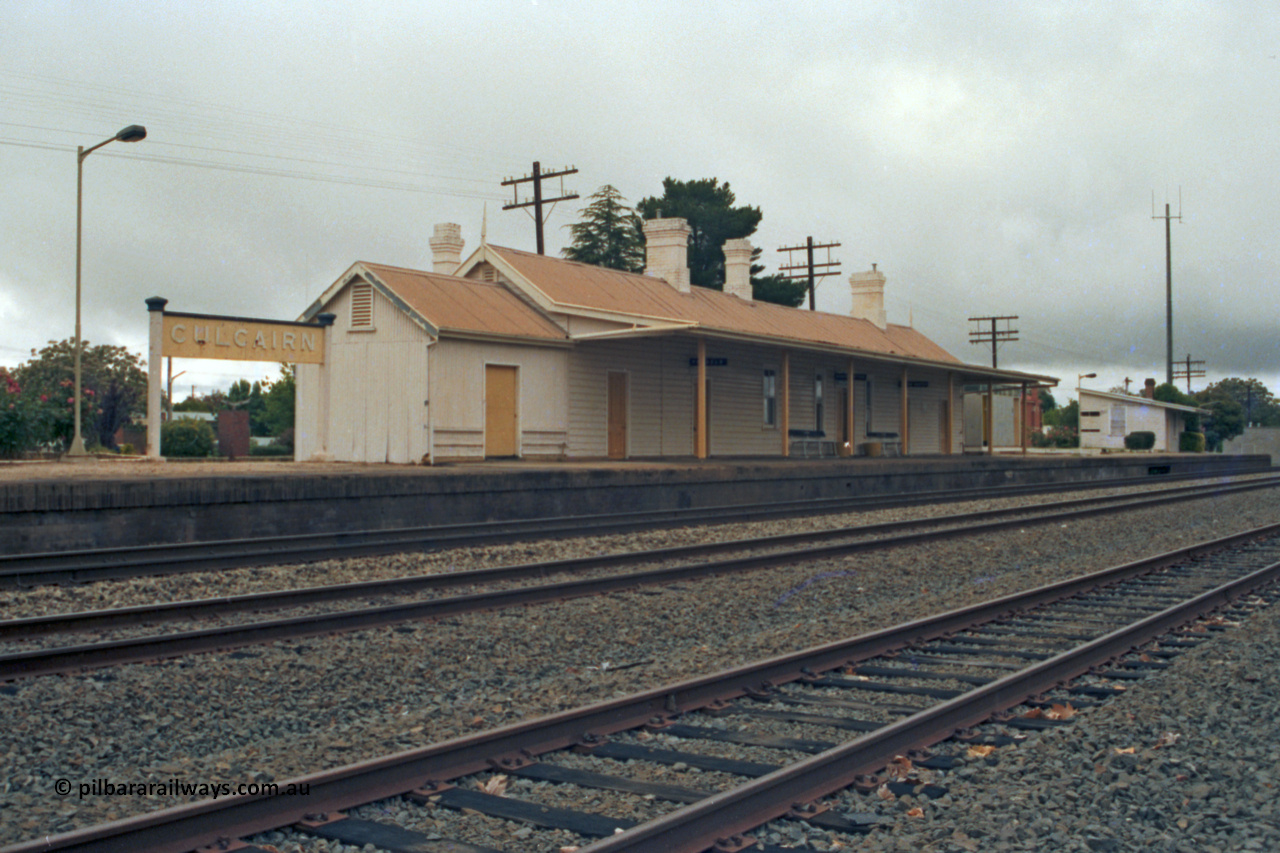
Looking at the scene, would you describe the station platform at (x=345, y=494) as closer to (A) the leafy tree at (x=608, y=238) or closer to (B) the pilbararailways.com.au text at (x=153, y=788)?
(B) the pilbararailways.com.au text at (x=153, y=788)

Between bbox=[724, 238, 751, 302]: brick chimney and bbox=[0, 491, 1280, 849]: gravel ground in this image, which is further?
bbox=[724, 238, 751, 302]: brick chimney

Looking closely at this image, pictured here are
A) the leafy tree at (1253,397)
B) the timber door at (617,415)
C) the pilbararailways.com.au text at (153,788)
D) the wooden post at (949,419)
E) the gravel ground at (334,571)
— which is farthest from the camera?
the leafy tree at (1253,397)

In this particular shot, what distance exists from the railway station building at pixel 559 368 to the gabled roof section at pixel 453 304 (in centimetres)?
5

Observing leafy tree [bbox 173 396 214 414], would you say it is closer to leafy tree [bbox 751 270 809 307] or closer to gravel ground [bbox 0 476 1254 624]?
leafy tree [bbox 751 270 809 307]

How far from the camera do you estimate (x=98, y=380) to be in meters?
45.3

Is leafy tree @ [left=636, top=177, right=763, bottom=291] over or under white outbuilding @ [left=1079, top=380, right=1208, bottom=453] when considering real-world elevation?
over

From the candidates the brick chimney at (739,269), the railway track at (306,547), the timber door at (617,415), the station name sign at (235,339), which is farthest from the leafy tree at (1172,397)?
the station name sign at (235,339)

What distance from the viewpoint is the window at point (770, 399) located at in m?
28.4

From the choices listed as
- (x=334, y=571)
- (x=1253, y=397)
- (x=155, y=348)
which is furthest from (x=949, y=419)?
(x=1253, y=397)

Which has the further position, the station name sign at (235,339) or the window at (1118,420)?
the window at (1118,420)

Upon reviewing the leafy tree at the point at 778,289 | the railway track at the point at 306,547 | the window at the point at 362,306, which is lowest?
the railway track at the point at 306,547

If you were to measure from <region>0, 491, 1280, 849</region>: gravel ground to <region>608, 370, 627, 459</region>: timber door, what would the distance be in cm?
1392

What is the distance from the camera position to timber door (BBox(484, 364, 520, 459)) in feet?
69.2

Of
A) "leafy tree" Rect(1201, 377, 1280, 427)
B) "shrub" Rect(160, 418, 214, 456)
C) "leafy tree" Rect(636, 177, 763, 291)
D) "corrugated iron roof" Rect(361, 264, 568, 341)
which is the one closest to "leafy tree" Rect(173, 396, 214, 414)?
"leafy tree" Rect(636, 177, 763, 291)
